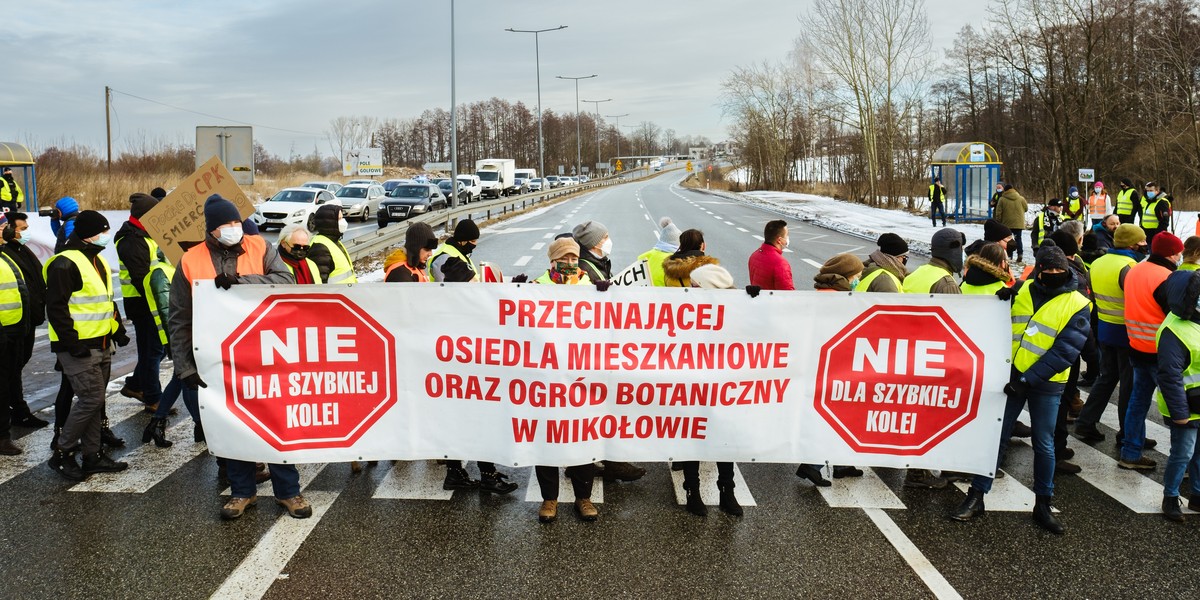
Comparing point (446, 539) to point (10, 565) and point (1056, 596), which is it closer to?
point (10, 565)

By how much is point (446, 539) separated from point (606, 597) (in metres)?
1.15

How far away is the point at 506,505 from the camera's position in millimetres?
5539

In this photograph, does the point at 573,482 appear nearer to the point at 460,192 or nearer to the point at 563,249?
the point at 563,249

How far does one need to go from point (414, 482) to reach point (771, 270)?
298 cm

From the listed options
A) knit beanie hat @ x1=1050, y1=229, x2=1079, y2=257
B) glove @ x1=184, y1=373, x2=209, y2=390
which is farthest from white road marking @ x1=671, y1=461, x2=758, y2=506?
glove @ x1=184, y1=373, x2=209, y2=390

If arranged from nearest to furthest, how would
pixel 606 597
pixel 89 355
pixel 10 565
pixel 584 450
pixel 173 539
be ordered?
pixel 606 597
pixel 10 565
pixel 173 539
pixel 584 450
pixel 89 355

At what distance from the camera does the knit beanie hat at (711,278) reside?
5566mm

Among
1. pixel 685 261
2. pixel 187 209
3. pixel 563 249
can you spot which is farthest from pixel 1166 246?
pixel 187 209

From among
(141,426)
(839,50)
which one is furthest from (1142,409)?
(839,50)

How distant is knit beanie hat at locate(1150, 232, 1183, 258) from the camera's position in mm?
5846

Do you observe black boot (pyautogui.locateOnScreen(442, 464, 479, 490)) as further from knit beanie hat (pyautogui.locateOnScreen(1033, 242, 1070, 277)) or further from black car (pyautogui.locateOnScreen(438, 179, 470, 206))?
black car (pyautogui.locateOnScreen(438, 179, 470, 206))

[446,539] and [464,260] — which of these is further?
[464,260]

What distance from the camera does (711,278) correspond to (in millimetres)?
5586

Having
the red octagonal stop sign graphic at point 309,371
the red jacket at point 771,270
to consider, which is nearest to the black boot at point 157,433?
the red octagonal stop sign graphic at point 309,371
